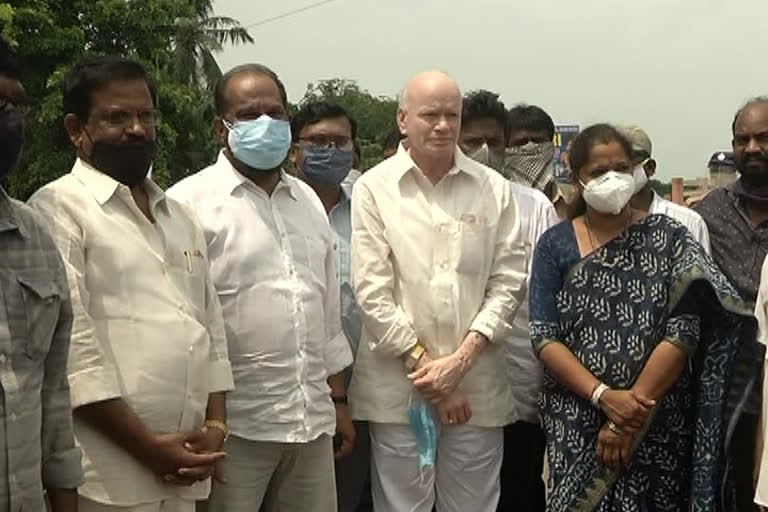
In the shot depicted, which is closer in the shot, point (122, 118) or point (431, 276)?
point (122, 118)

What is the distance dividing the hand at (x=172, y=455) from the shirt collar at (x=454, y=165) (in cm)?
151

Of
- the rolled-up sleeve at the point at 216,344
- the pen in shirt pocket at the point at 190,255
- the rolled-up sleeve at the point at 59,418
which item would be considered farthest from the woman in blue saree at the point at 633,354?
the rolled-up sleeve at the point at 59,418

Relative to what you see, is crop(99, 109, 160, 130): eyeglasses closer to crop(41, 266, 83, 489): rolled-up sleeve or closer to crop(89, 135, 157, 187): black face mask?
crop(89, 135, 157, 187): black face mask

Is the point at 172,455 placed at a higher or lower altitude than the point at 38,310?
lower

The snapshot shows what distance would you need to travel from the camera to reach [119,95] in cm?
296

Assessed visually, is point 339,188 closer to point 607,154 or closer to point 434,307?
point 434,307

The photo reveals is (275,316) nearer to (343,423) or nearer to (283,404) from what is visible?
(283,404)

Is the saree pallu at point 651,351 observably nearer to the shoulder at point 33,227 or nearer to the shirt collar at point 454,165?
the shirt collar at point 454,165

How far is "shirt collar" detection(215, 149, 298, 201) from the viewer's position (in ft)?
11.7

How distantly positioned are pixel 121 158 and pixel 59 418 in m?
0.92

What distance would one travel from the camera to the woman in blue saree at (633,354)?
3.70 m

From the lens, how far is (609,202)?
148 inches

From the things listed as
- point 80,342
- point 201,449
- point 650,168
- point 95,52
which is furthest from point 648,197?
point 95,52

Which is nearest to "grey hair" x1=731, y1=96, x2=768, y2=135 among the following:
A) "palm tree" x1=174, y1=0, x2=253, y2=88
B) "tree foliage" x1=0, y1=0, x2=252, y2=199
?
"tree foliage" x1=0, y1=0, x2=252, y2=199
